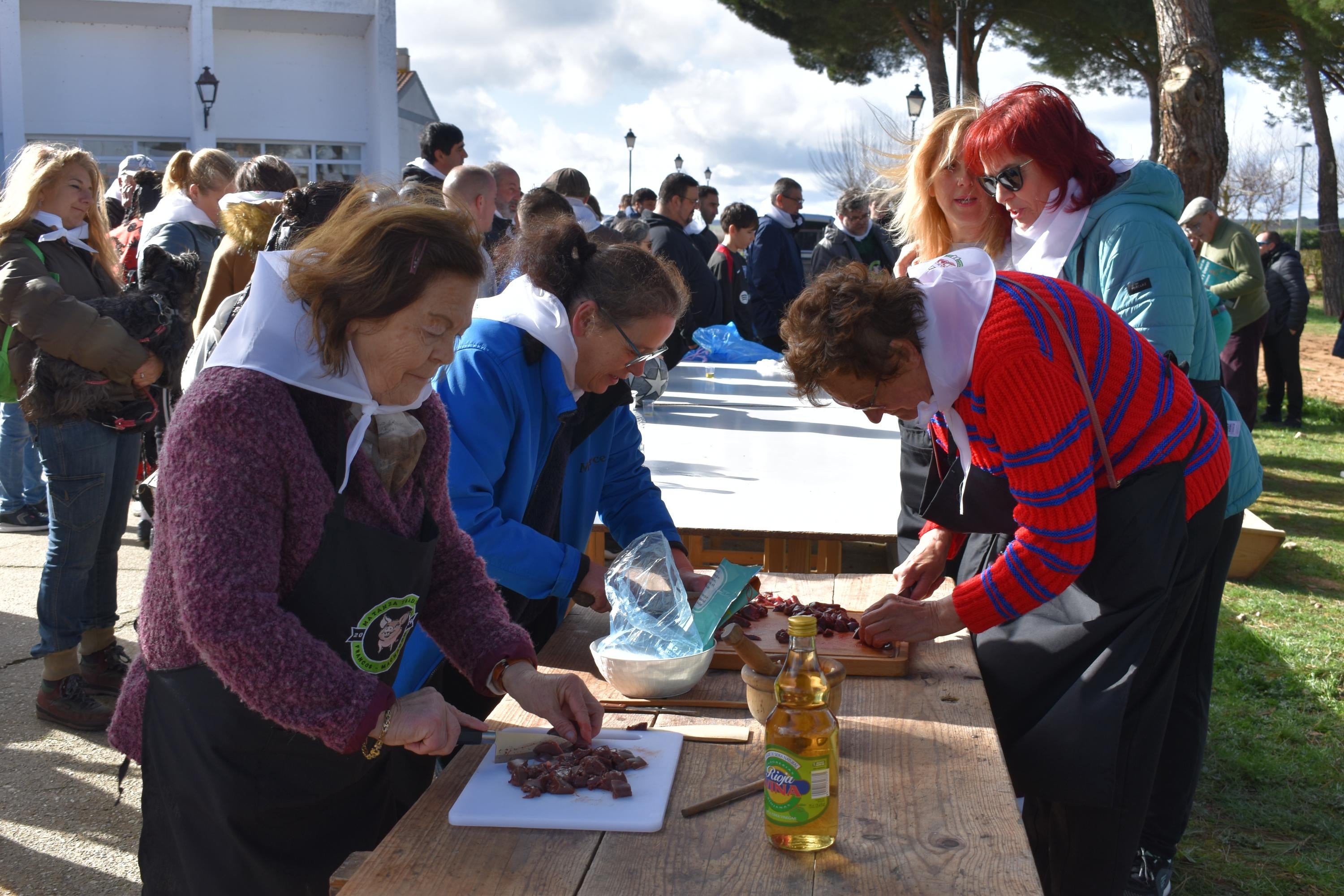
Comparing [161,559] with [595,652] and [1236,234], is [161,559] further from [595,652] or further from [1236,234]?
[1236,234]

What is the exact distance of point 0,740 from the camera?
3184 mm

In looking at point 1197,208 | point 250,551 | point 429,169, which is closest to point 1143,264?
point 250,551

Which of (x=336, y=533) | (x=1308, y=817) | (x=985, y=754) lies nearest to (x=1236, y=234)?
(x=1308, y=817)

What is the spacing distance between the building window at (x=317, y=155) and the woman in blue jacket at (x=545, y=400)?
58.7ft

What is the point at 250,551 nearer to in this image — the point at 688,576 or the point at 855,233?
A: the point at 688,576

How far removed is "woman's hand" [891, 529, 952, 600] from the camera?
2193 millimetres

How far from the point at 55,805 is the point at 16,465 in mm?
3176

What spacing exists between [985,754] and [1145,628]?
0.47 m

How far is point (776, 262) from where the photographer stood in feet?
23.0

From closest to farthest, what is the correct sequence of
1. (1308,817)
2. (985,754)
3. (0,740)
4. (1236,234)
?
(985,754) → (1308,817) → (0,740) → (1236,234)

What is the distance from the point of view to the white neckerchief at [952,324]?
1689 millimetres

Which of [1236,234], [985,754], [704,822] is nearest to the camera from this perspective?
[704,822]

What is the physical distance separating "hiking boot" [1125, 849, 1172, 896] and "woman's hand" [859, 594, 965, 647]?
98cm

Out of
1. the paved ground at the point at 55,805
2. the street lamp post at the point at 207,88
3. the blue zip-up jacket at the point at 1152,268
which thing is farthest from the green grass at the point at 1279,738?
the street lamp post at the point at 207,88
